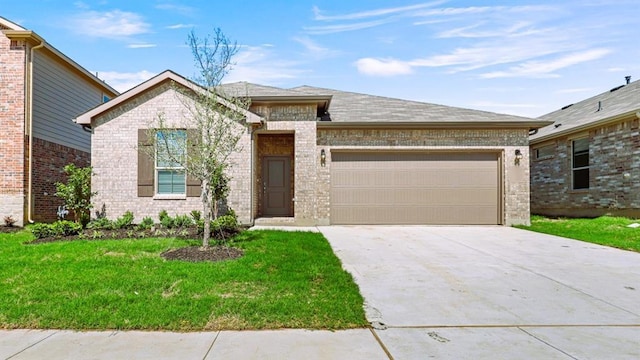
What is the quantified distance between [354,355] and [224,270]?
9.67 ft

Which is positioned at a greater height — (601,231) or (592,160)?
(592,160)

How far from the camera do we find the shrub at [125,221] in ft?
31.0

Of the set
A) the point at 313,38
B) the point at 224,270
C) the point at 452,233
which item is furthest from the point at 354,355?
the point at 313,38

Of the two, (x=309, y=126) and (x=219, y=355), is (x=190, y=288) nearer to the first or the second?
(x=219, y=355)

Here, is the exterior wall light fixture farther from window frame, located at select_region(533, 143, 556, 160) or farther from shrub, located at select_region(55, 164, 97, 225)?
shrub, located at select_region(55, 164, 97, 225)

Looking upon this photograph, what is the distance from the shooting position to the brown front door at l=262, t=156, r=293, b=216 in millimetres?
12484

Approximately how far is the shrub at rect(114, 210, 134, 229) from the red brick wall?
3735mm

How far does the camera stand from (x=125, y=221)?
9.56 metres

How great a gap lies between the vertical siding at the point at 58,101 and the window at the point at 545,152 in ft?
65.3

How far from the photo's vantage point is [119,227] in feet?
31.0

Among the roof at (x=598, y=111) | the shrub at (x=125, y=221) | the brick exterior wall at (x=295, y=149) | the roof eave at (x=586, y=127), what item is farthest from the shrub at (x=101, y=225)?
Result: the roof eave at (x=586, y=127)

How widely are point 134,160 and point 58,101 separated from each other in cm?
512

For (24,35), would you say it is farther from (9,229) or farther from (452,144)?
(452,144)

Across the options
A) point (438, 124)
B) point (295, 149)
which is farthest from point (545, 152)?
point (295, 149)
